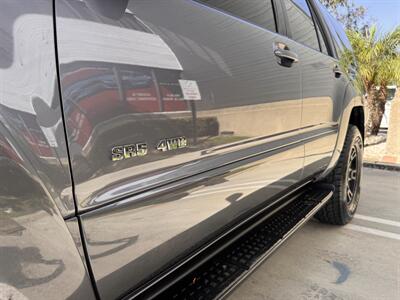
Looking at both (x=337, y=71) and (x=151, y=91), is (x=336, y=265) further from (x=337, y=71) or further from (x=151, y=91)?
(x=151, y=91)

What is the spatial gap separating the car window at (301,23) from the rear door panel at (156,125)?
731 millimetres

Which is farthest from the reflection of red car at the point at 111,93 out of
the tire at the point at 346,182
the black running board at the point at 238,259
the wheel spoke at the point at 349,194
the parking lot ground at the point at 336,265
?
the wheel spoke at the point at 349,194

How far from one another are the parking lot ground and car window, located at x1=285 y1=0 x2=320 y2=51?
156cm

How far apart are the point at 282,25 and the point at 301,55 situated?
213 mm

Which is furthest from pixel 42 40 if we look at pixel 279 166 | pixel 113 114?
pixel 279 166

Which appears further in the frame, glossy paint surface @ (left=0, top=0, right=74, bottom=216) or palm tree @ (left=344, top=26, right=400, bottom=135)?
palm tree @ (left=344, top=26, right=400, bottom=135)

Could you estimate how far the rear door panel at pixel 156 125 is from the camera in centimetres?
86

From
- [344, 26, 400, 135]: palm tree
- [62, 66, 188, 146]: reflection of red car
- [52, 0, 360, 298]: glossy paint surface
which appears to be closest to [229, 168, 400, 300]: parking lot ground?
[52, 0, 360, 298]: glossy paint surface

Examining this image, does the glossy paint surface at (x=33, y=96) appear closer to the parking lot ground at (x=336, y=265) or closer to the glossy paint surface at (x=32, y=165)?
the glossy paint surface at (x=32, y=165)

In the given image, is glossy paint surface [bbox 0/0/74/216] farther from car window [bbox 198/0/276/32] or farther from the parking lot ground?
the parking lot ground

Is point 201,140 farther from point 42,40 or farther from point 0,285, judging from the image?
point 0,285

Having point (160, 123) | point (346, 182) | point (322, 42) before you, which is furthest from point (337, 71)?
point (160, 123)

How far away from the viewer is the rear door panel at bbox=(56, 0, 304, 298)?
0.86 m

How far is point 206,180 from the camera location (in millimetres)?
1271
